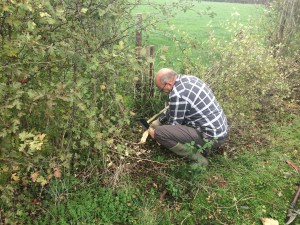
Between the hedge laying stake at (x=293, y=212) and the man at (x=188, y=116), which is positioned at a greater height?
the man at (x=188, y=116)

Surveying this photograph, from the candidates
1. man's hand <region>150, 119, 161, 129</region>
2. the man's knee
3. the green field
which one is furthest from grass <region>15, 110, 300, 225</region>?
the green field

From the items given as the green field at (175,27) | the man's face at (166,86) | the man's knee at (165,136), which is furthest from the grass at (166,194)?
the green field at (175,27)

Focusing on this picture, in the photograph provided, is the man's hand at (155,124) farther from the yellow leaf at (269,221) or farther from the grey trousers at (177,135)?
the yellow leaf at (269,221)

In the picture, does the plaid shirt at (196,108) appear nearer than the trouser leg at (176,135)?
Yes

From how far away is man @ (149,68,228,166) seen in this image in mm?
4047

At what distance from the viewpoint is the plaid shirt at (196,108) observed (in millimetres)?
4039

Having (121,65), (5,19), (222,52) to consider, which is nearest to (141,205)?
(121,65)

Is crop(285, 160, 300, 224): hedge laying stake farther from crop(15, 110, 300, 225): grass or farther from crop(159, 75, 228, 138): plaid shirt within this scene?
crop(159, 75, 228, 138): plaid shirt

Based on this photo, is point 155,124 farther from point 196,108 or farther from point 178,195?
point 178,195

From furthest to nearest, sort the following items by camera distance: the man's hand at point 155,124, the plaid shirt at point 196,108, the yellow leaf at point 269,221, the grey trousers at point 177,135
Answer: the man's hand at point 155,124 → the grey trousers at point 177,135 → the plaid shirt at point 196,108 → the yellow leaf at point 269,221

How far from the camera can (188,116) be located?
4.23m

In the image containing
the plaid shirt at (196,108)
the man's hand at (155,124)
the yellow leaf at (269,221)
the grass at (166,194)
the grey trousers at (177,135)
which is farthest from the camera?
the man's hand at (155,124)

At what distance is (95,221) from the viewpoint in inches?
132

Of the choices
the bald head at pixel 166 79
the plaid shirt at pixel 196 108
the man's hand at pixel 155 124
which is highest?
the bald head at pixel 166 79
